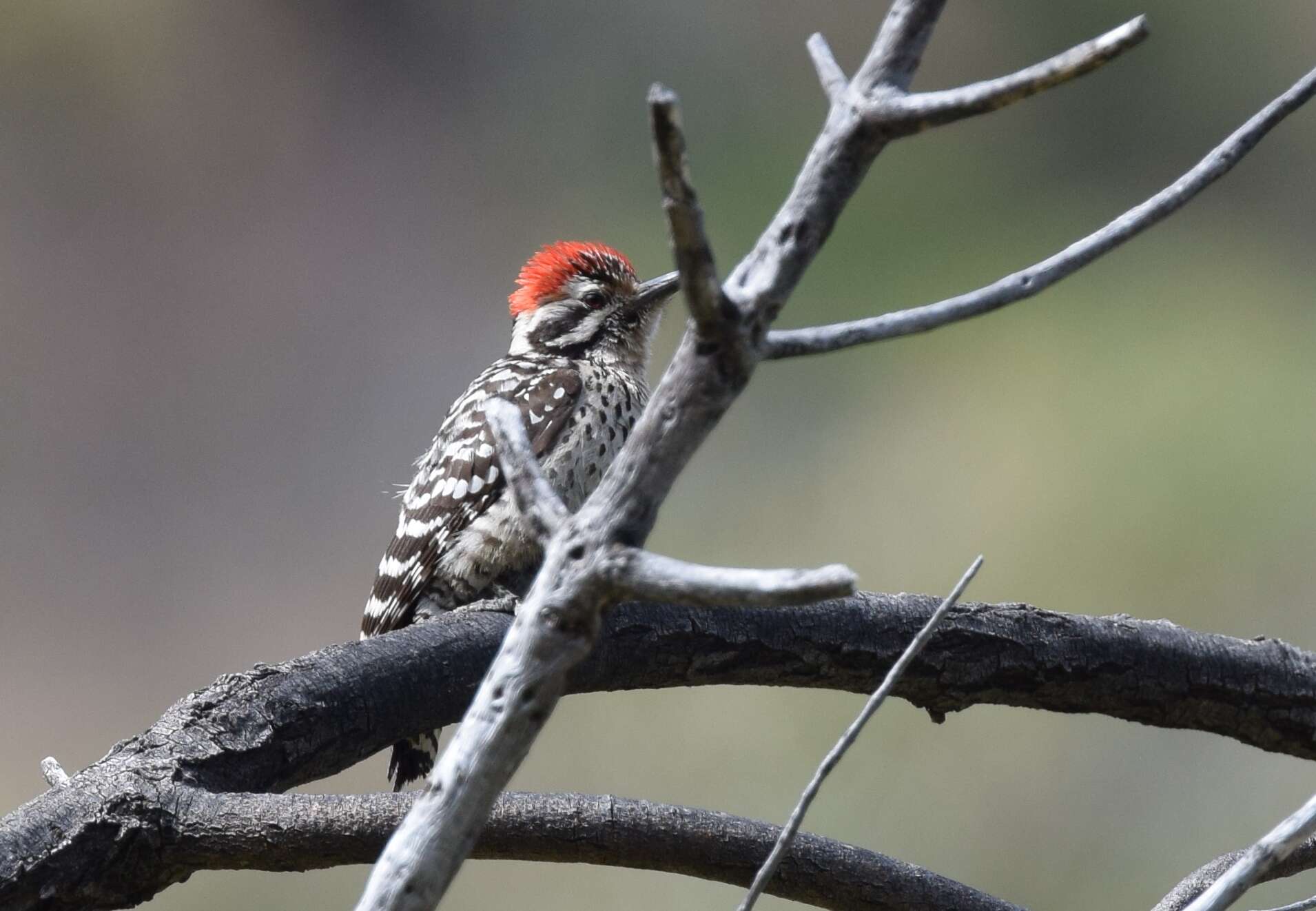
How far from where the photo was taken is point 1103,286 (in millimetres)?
5406

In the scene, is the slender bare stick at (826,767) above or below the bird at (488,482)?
below

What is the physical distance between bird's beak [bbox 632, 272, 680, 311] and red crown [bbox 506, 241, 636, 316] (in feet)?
0.24

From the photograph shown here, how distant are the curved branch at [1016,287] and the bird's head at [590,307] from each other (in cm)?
214

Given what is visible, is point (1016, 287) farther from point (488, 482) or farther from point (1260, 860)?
point (488, 482)

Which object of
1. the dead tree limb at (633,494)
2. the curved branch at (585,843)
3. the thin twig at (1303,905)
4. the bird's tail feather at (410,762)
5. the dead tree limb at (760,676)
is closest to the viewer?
the dead tree limb at (633,494)

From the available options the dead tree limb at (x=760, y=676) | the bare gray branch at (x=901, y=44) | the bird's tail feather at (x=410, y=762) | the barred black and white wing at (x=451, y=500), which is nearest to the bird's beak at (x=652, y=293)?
the barred black and white wing at (x=451, y=500)

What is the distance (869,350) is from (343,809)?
401 cm

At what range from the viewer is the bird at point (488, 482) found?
2.69 m

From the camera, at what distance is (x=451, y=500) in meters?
2.76

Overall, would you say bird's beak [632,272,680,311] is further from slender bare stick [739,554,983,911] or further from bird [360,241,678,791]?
slender bare stick [739,554,983,911]

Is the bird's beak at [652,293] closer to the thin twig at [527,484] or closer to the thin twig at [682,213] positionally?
the thin twig at [527,484]

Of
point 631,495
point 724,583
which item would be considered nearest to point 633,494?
point 631,495

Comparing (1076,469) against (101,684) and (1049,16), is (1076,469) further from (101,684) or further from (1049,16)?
(101,684)

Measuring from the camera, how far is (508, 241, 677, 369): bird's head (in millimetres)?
3172
